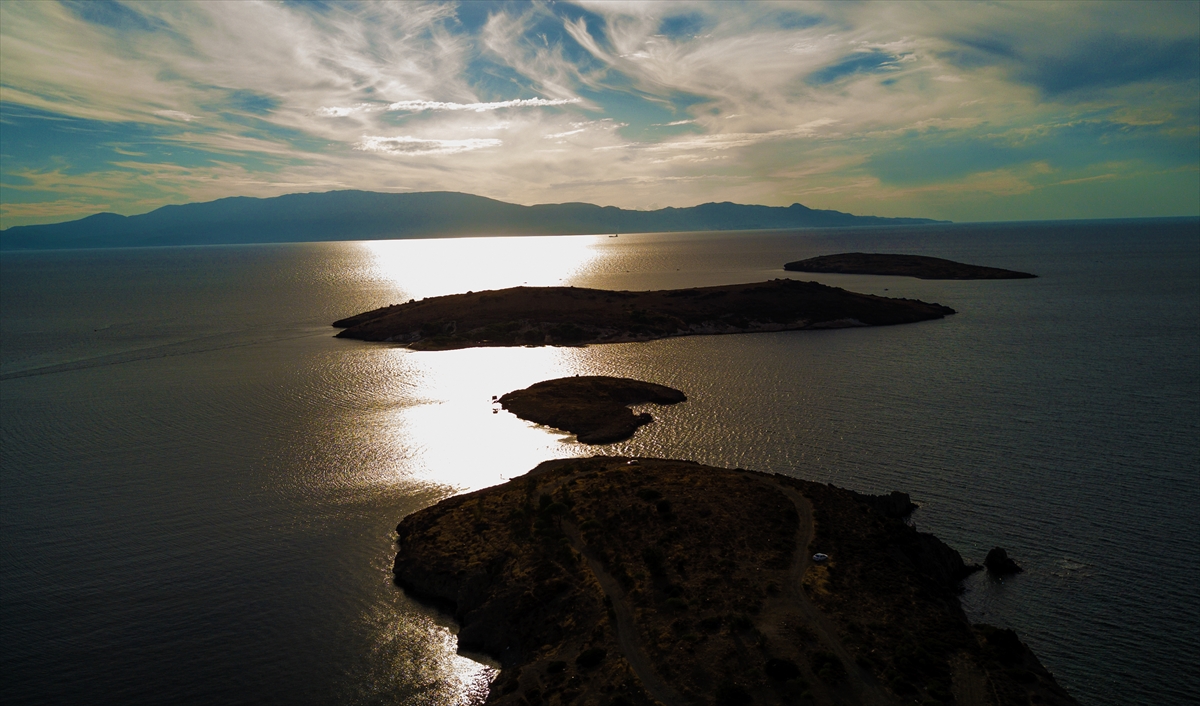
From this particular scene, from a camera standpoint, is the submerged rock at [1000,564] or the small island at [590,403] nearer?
the submerged rock at [1000,564]

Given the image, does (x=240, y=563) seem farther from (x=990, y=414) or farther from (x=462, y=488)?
(x=990, y=414)

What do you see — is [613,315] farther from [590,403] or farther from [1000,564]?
[1000,564]

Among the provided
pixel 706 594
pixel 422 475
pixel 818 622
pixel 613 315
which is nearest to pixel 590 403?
pixel 422 475

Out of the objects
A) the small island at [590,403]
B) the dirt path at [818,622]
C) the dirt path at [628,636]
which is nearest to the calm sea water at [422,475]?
the small island at [590,403]

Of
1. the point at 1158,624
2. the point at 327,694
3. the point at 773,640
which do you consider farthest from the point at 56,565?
the point at 1158,624

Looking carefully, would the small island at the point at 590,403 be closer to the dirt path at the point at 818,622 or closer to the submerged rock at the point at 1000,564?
the dirt path at the point at 818,622
